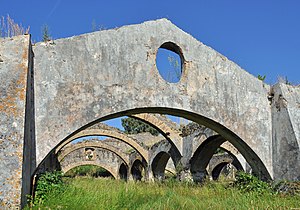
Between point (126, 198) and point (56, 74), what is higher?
point (56, 74)

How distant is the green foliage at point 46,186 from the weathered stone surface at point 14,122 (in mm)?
314

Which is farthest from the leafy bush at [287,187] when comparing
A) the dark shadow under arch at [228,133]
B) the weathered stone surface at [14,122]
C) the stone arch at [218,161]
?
the stone arch at [218,161]

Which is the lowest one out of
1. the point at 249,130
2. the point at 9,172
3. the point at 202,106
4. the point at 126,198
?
the point at 126,198

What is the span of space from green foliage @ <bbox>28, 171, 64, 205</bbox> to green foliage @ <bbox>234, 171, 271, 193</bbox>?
13.3 ft

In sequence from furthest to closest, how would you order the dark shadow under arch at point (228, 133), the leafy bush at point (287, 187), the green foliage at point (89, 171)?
the green foliage at point (89, 171), the dark shadow under arch at point (228, 133), the leafy bush at point (287, 187)

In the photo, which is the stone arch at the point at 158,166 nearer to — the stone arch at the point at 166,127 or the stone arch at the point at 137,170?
the stone arch at the point at 166,127

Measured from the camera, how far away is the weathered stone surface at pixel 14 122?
470 centimetres

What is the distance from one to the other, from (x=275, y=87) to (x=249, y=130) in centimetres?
127

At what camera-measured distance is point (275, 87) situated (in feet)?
27.6

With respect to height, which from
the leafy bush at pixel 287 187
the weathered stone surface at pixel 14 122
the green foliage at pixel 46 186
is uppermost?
the weathered stone surface at pixel 14 122

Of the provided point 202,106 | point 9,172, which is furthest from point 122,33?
point 9,172

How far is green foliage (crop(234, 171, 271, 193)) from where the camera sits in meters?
7.68

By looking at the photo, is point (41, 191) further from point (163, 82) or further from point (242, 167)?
point (242, 167)

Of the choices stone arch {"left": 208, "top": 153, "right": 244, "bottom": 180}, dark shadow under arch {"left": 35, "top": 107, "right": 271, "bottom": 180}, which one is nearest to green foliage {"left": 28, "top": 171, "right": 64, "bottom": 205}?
dark shadow under arch {"left": 35, "top": 107, "right": 271, "bottom": 180}
